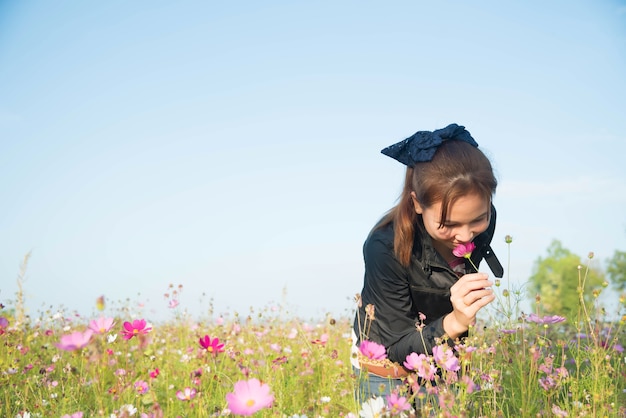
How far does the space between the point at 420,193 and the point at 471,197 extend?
256 millimetres

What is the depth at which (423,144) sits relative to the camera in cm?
272

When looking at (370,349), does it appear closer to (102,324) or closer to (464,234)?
(102,324)

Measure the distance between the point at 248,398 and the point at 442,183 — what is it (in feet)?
4.65

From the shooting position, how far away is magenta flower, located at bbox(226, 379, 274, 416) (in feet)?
4.49

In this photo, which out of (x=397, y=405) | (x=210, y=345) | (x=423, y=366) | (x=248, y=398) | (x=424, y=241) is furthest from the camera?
(x=424, y=241)

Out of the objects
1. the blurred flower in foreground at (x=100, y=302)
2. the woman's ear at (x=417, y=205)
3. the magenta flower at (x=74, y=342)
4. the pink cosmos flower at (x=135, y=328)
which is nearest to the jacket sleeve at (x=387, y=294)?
the woman's ear at (x=417, y=205)

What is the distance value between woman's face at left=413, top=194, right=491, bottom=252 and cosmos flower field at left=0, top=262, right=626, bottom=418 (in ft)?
1.03

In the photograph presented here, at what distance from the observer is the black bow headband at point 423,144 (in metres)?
2.69

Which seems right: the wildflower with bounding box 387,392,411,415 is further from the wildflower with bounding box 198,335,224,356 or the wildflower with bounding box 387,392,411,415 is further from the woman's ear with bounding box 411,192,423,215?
the woman's ear with bounding box 411,192,423,215

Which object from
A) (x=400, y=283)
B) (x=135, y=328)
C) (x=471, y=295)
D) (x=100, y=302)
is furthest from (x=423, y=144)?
(x=100, y=302)

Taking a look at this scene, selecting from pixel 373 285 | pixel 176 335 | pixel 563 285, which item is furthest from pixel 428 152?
pixel 563 285

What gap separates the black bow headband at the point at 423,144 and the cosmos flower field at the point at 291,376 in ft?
2.53

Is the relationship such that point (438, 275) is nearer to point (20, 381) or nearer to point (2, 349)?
point (20, 381)

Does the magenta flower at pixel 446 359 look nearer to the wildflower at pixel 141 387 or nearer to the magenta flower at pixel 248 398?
the magenta flower at pixel 248 398
